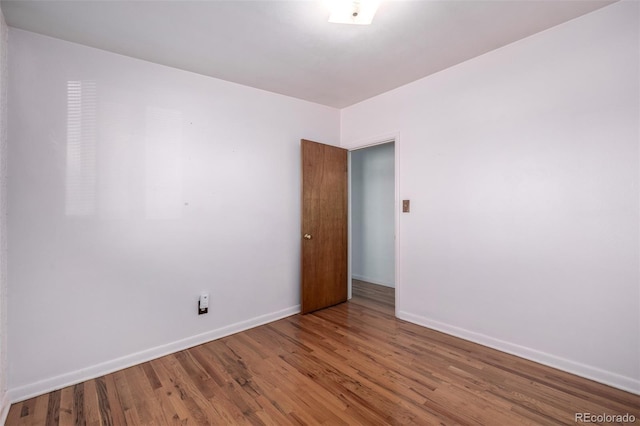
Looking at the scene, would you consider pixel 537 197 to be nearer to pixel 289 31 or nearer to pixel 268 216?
pixel 289 31

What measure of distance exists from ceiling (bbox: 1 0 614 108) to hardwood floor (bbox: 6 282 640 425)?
2.59 meters

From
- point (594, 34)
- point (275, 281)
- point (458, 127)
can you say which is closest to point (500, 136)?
point (458, 127)

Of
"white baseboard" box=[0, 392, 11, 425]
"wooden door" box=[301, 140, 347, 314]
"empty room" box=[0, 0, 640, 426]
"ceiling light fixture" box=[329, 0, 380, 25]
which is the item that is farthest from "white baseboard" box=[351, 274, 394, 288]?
"white baseboard" box=[0, 392, 11, 425]

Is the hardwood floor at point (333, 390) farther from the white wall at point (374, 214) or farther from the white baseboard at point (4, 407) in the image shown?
the white wall at point (374, 214)

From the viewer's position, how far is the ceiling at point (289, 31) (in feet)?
6.24

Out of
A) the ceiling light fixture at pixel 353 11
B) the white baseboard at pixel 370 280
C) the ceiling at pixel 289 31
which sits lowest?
the white baseboard at pixel 370 280

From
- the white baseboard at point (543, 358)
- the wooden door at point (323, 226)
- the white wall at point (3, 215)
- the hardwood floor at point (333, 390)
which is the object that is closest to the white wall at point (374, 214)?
the wooden door at point (323, 226)

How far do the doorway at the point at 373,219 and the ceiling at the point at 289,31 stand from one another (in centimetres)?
206

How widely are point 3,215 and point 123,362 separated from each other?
139 cm

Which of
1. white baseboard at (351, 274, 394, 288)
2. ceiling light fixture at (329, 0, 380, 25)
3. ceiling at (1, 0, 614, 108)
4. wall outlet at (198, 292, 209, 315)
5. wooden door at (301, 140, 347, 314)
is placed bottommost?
white baseboard at (351, 274, 394, 288)

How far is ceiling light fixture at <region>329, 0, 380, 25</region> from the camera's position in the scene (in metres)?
1.78

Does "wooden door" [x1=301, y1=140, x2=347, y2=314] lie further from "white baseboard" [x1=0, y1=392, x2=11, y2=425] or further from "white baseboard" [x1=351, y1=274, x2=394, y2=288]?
"white baseboard" [x1=0, y1=392, x2=11, y2=425]

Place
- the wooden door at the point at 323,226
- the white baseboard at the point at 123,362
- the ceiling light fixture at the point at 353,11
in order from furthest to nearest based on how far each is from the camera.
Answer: the wooden door at the point at 323,226 → the white baseboard at the point at 123,362 → the ceiling light fixture at the point at 353,11

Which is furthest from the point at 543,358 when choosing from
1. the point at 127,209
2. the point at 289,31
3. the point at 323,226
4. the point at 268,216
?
the point at 127,209
